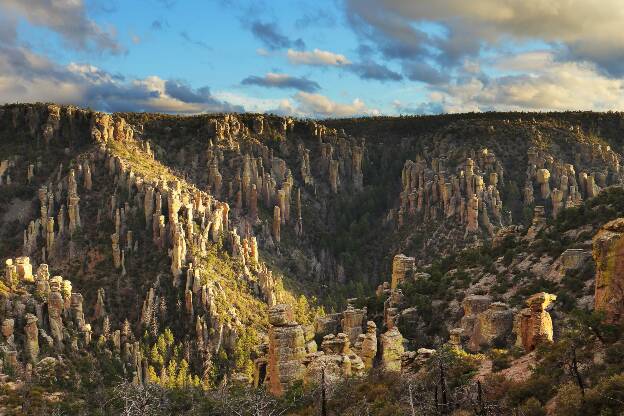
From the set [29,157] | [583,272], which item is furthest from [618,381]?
[29,157]

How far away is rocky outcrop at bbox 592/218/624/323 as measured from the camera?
94.3 feet

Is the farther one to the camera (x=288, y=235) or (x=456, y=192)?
(x=288, y=235)

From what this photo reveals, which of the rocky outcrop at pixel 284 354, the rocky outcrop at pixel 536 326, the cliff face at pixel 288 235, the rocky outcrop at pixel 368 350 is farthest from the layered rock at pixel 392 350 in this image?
the rocky outcrop at pixel 536 326

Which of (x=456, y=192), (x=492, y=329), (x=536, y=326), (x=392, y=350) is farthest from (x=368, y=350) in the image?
(x=456, y=192)

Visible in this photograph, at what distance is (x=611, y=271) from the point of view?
29.6m

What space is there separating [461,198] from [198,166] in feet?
201

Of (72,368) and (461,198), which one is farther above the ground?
(461,198)

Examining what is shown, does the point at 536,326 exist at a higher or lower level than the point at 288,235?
higher

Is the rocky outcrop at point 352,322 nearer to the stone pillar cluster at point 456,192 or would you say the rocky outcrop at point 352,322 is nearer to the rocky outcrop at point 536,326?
the rocky outcrop at point 536,326

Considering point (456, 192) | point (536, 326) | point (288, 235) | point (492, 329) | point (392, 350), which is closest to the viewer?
point (536, 326)

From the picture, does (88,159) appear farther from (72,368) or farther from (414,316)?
(414,316)

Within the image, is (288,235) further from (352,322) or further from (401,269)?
(352,322)

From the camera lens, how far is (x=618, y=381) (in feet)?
73.8

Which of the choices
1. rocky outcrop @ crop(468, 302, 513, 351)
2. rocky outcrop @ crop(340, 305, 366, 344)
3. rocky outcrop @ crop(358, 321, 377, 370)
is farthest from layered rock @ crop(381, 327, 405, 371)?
rocky outcrop @ crop(340, 305, 366, 344)
